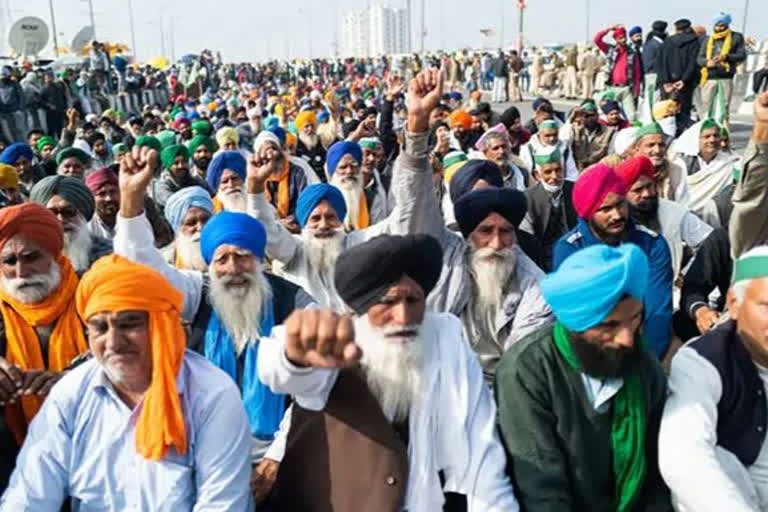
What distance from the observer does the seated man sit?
2.23m

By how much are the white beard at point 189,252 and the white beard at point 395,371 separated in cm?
207

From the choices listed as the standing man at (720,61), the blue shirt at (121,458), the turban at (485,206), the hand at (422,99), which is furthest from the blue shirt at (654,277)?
the standing man at (720,61)

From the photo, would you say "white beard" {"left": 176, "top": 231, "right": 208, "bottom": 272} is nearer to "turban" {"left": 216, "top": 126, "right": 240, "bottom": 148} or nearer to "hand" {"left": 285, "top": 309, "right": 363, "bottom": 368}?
"hand" {"left": 285, "top": 309, "right": 363, "bottom": 368}

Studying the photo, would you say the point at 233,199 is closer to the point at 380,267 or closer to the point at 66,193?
the point at 66,193

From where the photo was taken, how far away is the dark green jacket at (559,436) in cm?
231

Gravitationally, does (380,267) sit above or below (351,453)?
above

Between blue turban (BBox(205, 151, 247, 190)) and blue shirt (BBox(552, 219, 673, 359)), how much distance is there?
3212 millimetres

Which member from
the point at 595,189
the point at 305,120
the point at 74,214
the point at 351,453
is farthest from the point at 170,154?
the point at 351,453

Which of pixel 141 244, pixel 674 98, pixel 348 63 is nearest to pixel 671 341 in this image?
pixel 141 244

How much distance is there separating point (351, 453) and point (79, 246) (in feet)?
8.82

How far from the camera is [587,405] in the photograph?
2.32 meters

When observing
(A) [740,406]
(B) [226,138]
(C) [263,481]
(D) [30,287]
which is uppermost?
(B) [226,138]

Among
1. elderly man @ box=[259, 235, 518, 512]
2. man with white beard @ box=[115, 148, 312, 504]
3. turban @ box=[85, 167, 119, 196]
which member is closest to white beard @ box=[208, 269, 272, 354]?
man with white beard @ box=[115, 148, 312, 504]

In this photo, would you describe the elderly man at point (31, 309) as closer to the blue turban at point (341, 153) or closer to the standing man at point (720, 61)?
the blue turban at point (341, 153)
